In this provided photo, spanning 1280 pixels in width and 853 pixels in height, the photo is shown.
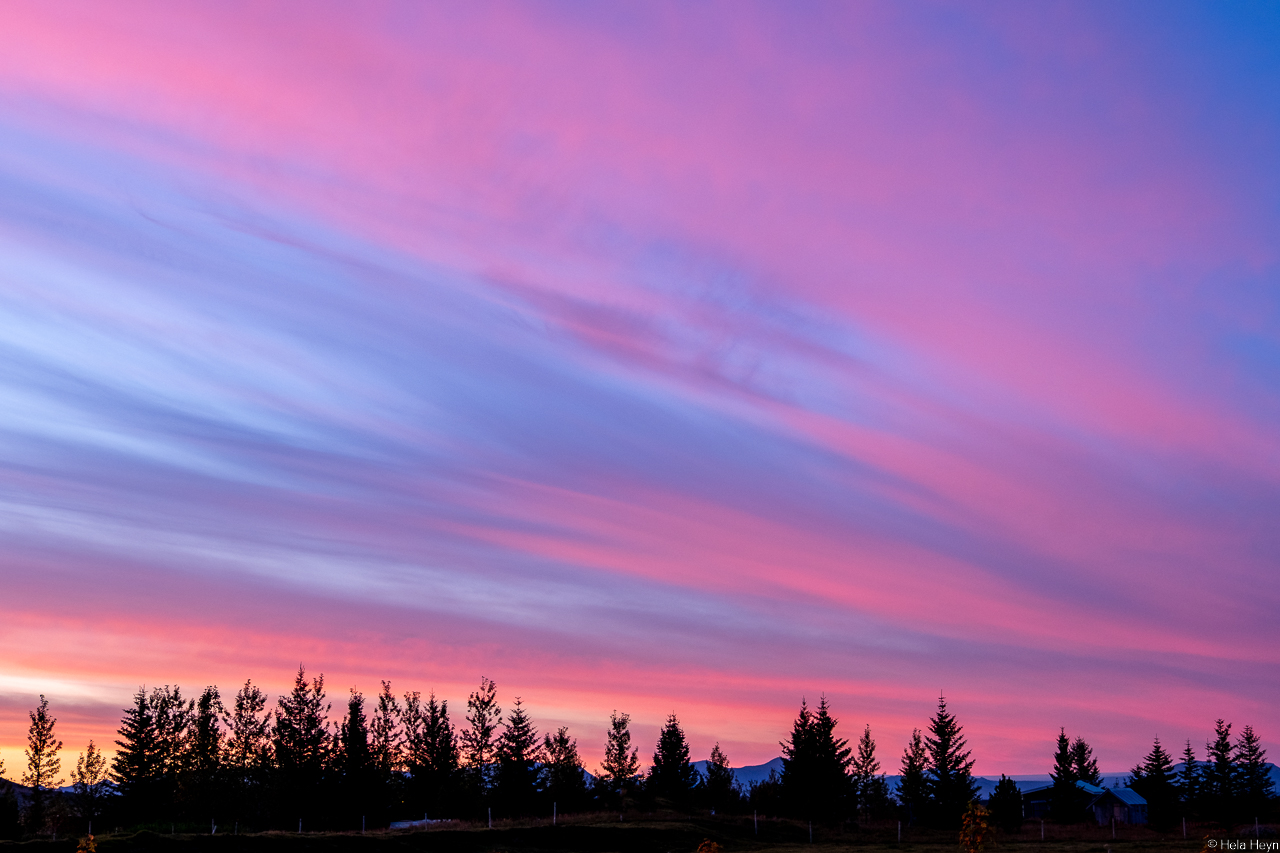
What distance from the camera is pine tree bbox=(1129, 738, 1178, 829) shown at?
124875 mm

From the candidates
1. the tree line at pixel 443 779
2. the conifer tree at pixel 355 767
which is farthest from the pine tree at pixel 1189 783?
the conifer tree at pixel 355 767

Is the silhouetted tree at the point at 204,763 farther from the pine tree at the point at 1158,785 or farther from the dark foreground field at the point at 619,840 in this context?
the pine tree at the point at 1158,785

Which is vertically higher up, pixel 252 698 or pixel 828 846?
pixel 252 698

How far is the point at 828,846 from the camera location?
79312 millimetres

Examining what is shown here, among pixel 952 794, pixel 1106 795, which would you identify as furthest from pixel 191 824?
pixel 1106 795

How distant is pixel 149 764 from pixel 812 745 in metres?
76.5

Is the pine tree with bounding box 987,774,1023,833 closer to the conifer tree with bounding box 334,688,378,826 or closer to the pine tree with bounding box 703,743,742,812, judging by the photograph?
the pine tree with bounding box 703,743,742,812

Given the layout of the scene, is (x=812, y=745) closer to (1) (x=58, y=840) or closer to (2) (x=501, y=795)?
(2) (x=501, y=795)

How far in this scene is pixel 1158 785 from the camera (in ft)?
439

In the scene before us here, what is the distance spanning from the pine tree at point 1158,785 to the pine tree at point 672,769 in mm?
51620

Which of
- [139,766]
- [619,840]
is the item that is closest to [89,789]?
[139,766]

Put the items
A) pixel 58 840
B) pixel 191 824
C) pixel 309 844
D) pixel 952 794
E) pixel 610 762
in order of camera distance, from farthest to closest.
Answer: pixel 610 762
pixel 952 794
pixel 191 824
pixel 309 844
pixel 58 840

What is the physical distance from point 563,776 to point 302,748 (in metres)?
33.7

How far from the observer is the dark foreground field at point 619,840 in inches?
2192
